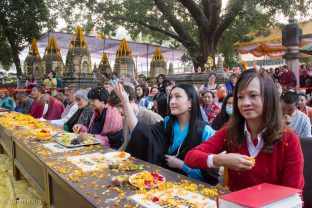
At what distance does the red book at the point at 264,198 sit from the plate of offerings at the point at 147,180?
0.64 meters

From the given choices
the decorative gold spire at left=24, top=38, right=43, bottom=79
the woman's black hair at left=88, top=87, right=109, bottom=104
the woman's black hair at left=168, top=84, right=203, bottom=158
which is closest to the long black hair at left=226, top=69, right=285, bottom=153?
the woman's black hair at left=168, top=84, right=203, bottom=158

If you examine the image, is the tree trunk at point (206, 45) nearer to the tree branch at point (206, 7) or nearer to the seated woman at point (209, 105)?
the tree branch at point (206, 7)

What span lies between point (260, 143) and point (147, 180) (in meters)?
0.76

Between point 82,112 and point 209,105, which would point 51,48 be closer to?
point 82,112

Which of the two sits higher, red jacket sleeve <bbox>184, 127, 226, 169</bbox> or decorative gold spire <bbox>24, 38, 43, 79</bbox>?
decorative gold spire <bbox>24, 38, 43, 79</bbox>

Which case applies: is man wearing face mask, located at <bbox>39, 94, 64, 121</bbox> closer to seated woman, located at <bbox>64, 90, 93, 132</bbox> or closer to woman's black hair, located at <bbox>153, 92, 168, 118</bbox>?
seated woman, located at <bbox>64, 90, 93, 132</bbox>

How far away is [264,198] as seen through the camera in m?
1.26

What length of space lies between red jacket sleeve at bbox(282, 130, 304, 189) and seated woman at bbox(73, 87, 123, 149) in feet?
7.74

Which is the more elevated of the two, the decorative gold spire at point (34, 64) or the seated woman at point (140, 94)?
the decorative gold spire at point (34, 64)

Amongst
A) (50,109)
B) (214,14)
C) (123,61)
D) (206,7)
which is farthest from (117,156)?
(206,7)

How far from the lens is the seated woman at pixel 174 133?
8.81 feet

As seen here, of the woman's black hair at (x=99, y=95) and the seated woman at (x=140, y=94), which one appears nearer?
the woman's black hair at (x=99, y=95)

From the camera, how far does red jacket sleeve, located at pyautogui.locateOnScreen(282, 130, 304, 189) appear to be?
5.32 feet

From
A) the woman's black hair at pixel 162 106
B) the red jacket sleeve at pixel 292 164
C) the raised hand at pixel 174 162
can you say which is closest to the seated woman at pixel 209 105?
the woman's black hair at pixel 162 106
